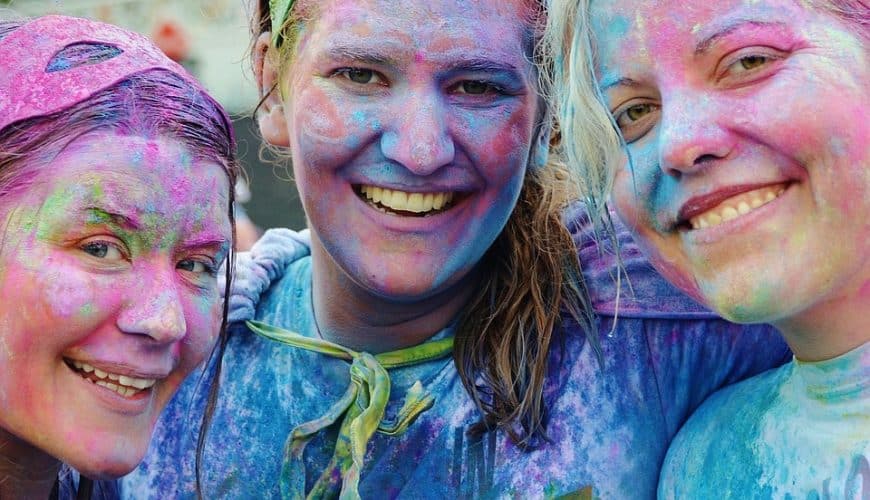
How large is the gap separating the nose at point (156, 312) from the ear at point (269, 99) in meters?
0.69

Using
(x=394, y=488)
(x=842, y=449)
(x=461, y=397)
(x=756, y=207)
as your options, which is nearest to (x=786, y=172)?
(x=756, y=207)

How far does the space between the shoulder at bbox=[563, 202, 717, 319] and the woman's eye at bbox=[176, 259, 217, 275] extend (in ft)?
2.65

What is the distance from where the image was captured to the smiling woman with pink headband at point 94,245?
6.10ft

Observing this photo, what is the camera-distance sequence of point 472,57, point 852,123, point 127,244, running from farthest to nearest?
point 472,57, point 127,244, point 852,123

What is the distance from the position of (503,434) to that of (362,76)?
80 cm

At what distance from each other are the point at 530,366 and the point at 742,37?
0.87m

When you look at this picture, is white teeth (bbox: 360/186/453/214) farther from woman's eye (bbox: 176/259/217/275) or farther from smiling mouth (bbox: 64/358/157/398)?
smiling mouth (bbox: 64/358/157/398)

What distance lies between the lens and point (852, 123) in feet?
5.76

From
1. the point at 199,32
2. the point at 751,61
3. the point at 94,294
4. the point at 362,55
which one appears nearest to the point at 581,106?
the point at 751,61

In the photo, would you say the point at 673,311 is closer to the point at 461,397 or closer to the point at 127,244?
the point at 461,397

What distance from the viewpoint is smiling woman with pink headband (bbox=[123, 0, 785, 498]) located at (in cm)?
227

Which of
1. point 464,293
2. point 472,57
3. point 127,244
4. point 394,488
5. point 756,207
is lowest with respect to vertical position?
point 394,488

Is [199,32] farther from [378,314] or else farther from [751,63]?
[751,63]

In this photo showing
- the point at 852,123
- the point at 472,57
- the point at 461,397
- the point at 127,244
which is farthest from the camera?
the point at 461,397
